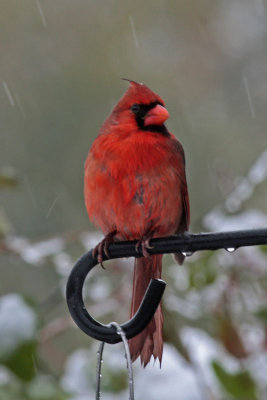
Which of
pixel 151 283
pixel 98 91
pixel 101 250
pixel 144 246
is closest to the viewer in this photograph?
pixel 151 283

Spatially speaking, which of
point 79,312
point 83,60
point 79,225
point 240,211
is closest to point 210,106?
point 83,60

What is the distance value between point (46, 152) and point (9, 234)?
9.01ft

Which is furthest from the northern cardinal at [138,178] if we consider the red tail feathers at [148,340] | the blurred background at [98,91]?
the blurred background at [98,91]

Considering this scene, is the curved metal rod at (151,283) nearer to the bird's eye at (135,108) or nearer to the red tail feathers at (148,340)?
the red tail feathers at (148,340)

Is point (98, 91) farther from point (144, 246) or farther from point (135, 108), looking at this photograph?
point (144, 246)

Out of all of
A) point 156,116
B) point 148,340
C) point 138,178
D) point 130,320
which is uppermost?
point 156,116

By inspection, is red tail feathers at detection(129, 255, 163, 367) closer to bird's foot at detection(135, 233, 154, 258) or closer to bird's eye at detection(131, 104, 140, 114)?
bird's foot at detection(135, 233, 154, 258)

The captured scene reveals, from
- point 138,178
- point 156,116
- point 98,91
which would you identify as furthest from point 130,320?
point 98,91

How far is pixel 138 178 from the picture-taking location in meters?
2.17

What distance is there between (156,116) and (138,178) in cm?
19

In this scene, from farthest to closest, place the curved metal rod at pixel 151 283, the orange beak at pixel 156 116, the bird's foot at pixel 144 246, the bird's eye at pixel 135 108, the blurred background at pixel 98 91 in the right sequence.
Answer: the blurred background at pixel 98 91 < the bird's eye at pixel 135 108 < the orange beak at pixel 156 116 < the bird's foot at pixel 144 246 < the curved metal rod at pixel 151 283

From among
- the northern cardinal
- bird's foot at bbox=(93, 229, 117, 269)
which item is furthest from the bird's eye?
bird's foot at bbox=(93, 229, 117, 269)

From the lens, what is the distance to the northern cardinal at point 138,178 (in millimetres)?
2182

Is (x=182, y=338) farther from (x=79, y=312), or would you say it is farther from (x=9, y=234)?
(x=79, y=312)
